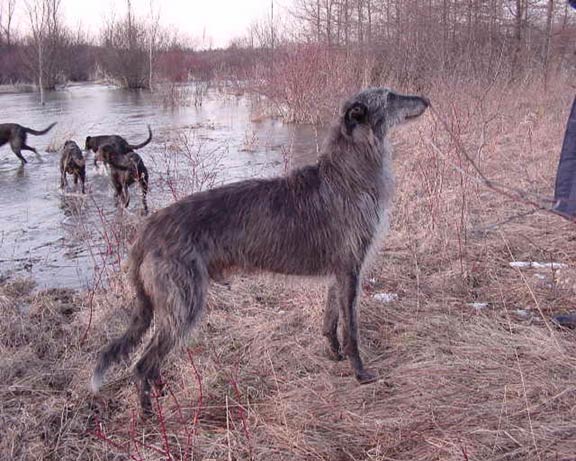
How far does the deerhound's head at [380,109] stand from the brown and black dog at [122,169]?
5.05 meters

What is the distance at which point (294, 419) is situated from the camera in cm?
305

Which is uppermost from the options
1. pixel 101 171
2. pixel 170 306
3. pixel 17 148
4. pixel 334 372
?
pixel 17 148

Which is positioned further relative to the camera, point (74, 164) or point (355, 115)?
point (74, 164)

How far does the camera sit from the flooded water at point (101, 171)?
6.32 meters

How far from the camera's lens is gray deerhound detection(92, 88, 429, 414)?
3.14 metres

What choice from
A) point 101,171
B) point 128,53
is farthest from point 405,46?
point 128,53

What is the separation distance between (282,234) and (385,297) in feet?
5.18

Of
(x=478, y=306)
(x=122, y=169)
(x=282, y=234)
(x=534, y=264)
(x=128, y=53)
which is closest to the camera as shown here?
(x=282, y=234)

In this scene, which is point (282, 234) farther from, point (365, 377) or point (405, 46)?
point (405, 46)

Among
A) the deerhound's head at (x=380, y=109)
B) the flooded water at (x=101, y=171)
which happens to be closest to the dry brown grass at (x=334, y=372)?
the deerhound's head at (x=380, y=109)

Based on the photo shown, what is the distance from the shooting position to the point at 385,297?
4621mm

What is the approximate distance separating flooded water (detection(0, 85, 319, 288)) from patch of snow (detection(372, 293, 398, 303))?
2.19 metres

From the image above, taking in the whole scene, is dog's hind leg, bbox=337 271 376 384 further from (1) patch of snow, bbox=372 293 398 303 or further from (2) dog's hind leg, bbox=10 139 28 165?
(2) dog's hind leg, bbox=10 139 28 165

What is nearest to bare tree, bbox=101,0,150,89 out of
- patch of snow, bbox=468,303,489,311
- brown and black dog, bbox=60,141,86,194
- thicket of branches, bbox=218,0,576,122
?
thicket of branches, bbox=218,0,576,122
